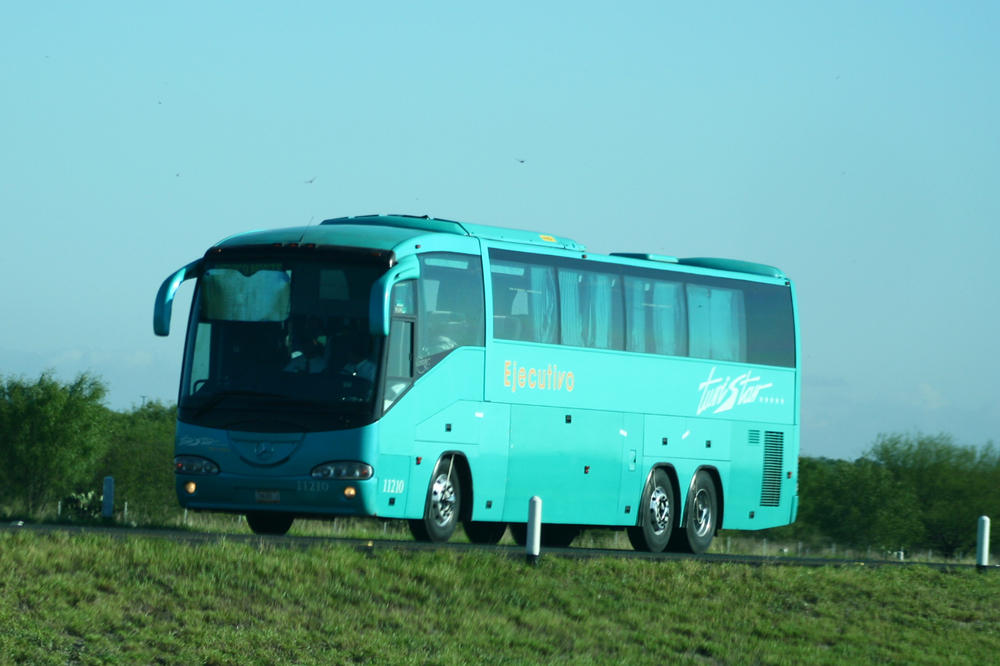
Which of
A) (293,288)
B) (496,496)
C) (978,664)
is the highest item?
(293,288)

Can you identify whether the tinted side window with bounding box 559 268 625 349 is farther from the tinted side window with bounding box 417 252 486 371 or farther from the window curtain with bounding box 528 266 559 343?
the tinted side window with bounding box 417 252 486 371

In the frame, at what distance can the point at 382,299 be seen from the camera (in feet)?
64.5

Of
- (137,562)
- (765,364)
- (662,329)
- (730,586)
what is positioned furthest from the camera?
(765,364)

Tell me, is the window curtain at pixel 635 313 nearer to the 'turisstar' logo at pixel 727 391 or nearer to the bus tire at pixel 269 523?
the 'turisstar' logo at pixel 727 391

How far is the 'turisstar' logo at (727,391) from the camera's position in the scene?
25.9 metres

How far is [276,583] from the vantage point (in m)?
15.9

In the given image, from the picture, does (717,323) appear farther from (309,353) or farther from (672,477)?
(309,353)

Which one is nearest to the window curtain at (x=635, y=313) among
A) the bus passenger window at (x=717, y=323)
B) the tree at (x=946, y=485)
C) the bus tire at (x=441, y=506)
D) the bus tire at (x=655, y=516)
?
the bus passenger window at (x=717, y=323)

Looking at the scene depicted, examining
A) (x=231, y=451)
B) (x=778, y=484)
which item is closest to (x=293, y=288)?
(x=231, y=451)

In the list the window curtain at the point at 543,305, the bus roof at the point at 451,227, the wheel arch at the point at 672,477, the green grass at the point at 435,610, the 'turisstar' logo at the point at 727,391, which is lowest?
the green grass at the point at 435,610

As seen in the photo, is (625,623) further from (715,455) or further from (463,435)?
(715,455)

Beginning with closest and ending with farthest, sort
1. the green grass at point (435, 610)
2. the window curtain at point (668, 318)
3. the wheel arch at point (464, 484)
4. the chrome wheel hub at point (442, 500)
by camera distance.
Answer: the green grass at point (435, 610), the chrome wheel hub at point (442, 500), the wheel arch at point (464, 484), the window curtain at point (668, 318)

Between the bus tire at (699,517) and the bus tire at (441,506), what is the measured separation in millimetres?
5248

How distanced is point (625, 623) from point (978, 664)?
429 centimetres
